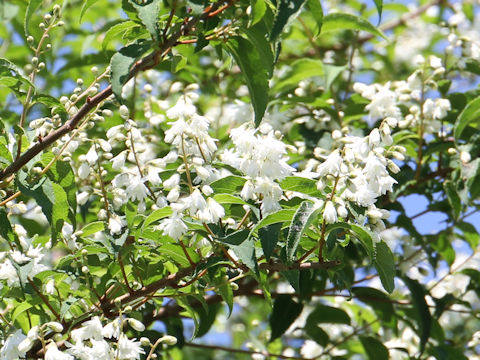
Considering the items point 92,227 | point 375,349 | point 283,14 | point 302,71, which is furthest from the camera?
point 302,71

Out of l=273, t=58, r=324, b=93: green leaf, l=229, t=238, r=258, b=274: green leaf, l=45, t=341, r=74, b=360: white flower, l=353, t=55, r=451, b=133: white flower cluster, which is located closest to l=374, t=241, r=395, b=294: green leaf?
l=229, t=238, r=258, b=274: green leaf

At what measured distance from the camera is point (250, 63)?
81.5 inches

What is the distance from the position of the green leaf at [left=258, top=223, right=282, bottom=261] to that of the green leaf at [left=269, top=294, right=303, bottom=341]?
3.77ft

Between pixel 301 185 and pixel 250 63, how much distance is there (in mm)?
361

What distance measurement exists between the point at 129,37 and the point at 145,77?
1738 millimetres

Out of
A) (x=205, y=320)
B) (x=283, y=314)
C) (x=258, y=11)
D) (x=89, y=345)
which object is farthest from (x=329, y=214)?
(x=205, y=320)

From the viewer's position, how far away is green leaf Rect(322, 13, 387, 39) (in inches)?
117

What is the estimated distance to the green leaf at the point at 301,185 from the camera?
2.11 metres

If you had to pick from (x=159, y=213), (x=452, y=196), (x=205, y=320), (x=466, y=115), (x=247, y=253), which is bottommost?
(x=247, y=253)

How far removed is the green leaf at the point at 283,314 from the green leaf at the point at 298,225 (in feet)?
4.09

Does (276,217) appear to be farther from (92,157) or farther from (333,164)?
(92,157)

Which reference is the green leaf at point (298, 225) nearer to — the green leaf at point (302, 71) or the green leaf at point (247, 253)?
the green leaf at point (247, 253)

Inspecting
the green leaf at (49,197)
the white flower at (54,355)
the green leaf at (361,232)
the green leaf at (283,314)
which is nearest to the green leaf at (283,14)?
the green leaf at (361,232)

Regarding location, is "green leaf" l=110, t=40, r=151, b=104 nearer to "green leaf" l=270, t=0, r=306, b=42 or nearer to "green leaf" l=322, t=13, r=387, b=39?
"green leaf" l=270, t=0, r=306, b=42
